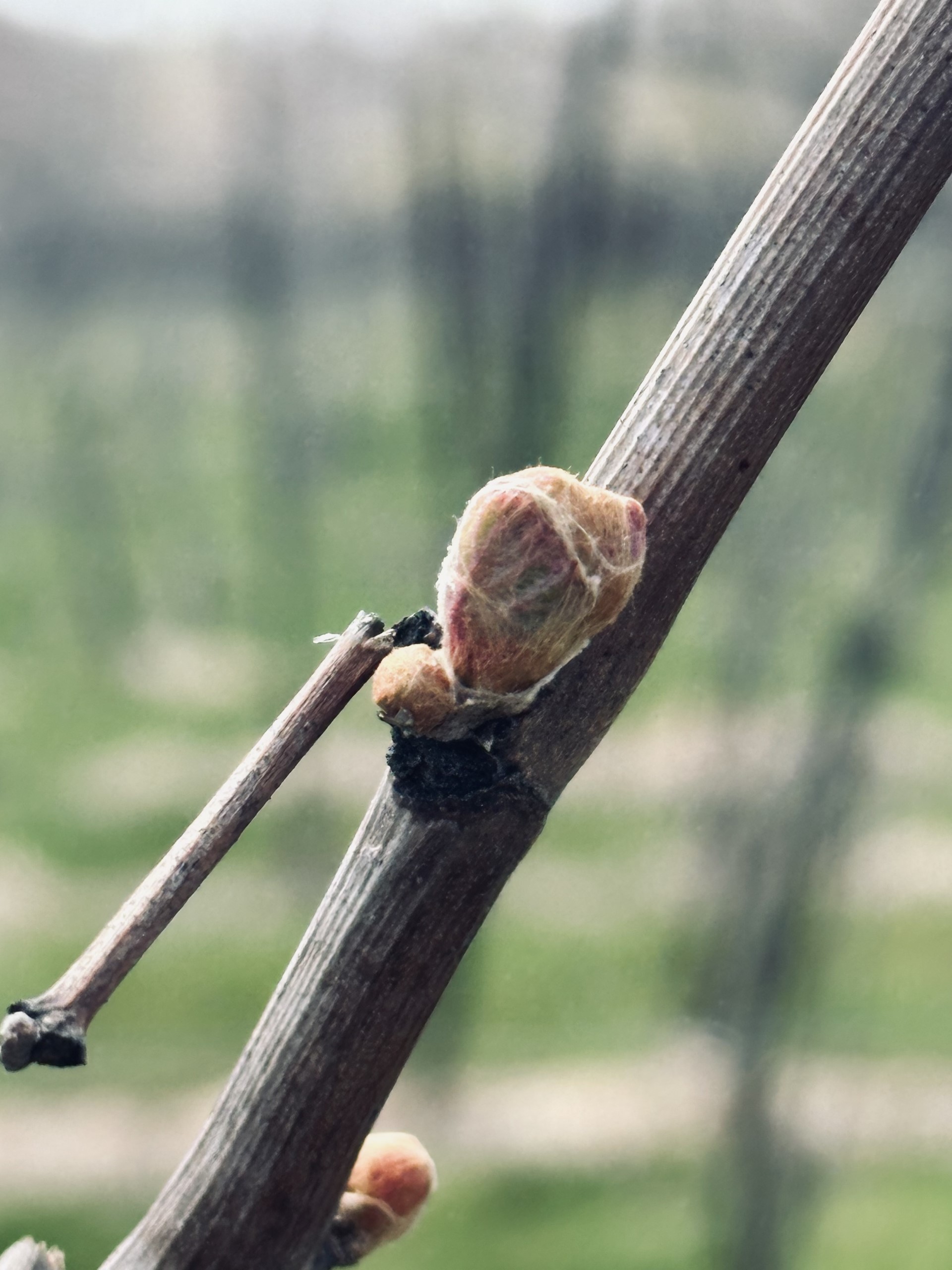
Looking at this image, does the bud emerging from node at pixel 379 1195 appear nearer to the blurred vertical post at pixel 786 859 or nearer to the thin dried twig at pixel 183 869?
the thin dried twig at pixel 183 869

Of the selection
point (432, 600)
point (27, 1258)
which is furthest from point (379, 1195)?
point (432, 600)

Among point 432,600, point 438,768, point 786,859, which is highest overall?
point 432,600

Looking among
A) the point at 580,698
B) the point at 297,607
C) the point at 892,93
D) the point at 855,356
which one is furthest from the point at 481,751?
the point at 855,356

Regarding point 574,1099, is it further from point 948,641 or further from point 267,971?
point 948,641

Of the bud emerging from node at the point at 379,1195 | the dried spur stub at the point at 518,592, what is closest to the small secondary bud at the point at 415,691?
the dried spur stub at the point at 518,592

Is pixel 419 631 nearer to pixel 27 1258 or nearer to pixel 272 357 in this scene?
pixel 27 1258

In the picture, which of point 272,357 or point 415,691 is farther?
point 272,357

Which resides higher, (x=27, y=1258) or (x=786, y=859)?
(x=786, y=859)

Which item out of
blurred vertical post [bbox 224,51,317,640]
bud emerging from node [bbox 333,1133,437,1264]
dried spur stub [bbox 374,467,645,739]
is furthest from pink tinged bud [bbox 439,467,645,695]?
blurred vertical post [bbox 224,51,317,640]
